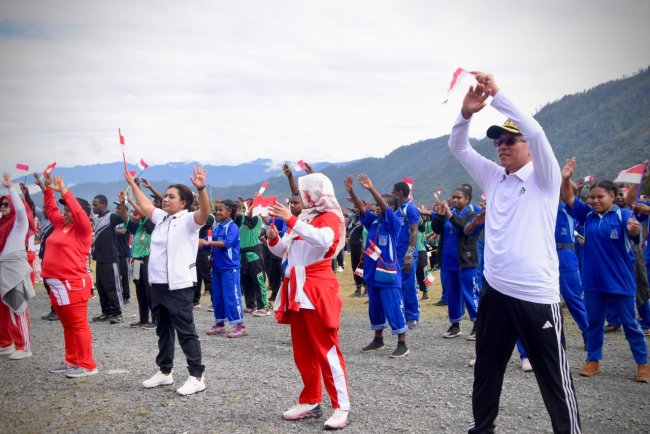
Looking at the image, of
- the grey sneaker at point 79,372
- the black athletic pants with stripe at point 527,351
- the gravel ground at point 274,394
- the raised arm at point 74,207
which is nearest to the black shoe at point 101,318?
the gravel ground at point 274,394

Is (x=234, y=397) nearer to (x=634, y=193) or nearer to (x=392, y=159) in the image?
(x=634, y=193)

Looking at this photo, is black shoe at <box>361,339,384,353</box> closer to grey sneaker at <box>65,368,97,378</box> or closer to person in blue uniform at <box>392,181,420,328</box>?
person in blue uniform at <box>392,181,420,328</box>

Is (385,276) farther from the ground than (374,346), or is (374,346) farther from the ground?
(385,276)

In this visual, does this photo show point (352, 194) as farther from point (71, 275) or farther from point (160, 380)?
point (71, 275)

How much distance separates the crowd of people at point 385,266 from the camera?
3588 mm

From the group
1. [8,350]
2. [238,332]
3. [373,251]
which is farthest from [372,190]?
[8,350]

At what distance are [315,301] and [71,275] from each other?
339cm

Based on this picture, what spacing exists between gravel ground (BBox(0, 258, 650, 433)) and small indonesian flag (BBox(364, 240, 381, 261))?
1378 mm

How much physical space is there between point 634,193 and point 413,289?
4.11 meters

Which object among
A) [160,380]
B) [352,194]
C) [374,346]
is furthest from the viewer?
[374,346]

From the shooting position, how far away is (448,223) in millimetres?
9133

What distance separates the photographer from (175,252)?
5910mm

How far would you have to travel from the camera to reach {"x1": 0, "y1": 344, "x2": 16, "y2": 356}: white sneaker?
788 centimetres

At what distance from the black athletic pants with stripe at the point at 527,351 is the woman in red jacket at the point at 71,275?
478 centimetres
